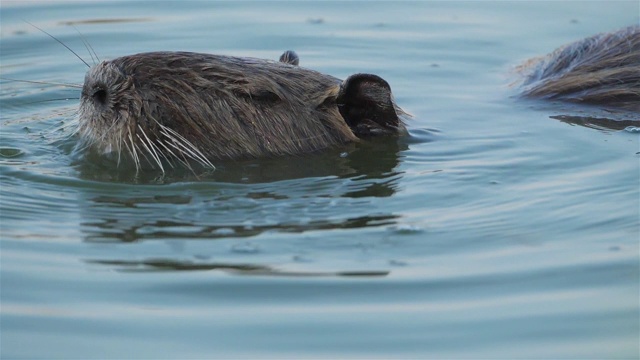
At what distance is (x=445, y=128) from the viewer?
671 cm

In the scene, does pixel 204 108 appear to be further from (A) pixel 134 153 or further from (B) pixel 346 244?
(B) pixel 346 244

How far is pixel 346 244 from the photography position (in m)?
4.74

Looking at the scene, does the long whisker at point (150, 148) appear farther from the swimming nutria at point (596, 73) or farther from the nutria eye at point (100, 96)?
the swimming nutria at point (596, 73)

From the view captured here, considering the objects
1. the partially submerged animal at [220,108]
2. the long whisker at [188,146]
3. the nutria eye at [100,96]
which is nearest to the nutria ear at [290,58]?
the partially submerged animal at [220,108]

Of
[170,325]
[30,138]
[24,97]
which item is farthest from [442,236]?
[24,97]

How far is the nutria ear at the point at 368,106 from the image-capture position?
5926 millimetres

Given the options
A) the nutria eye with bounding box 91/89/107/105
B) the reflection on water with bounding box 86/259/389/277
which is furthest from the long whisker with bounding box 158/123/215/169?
the reflection on water with bounding box 86/259/389/277

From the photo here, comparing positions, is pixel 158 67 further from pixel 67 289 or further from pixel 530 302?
pixel 530 302

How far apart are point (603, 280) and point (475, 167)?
5.00 feet

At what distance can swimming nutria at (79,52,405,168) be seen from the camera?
5633 millimetres

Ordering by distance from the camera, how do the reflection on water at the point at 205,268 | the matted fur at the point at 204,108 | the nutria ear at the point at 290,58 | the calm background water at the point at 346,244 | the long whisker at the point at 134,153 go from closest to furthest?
the calm background water at the point at 346,244 < the reflection on water at the point at 205,268 < the long whisker at the point at 134,153 < the matted fur at the point at 204,108 < the nutria ear at the point at 290,58

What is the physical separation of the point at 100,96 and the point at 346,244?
5.32 feet

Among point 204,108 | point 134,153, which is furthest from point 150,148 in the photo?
point 204,108

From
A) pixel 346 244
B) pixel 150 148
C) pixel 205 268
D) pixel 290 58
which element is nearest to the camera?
pixel 205 268
